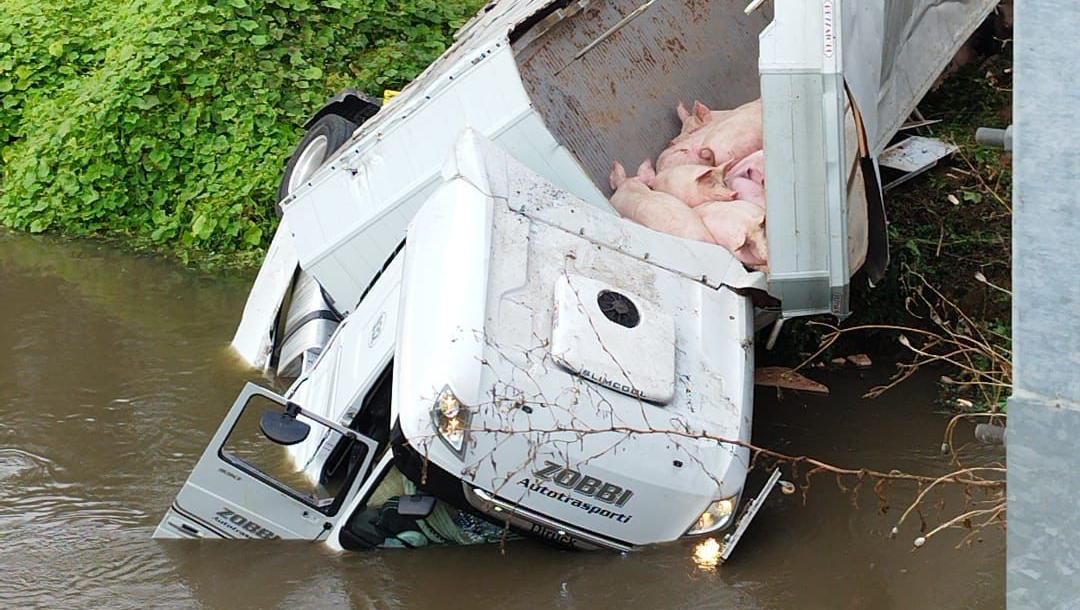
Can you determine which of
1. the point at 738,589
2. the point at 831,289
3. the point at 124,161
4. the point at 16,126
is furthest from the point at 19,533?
the point at 16,126

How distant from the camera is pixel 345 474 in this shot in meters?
5.98

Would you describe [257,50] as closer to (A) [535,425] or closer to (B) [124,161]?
(B) [124,161]

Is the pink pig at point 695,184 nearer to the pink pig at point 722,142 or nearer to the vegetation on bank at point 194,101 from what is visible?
the pink pig at point 722,142

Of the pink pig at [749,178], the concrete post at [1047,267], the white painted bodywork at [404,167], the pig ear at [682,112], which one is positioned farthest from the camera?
the pig ear at [682,112]

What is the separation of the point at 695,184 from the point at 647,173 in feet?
1.90

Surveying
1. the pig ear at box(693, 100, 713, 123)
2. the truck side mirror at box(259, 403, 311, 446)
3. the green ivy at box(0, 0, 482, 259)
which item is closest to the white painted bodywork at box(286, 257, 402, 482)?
the truck side mirror at box(259, 403, 311, 446)

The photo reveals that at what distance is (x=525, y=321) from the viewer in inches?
220

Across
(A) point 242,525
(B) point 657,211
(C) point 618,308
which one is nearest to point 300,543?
(A) point 242,525

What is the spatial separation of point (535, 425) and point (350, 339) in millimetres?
1514

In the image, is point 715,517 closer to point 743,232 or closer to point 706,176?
point 743,232

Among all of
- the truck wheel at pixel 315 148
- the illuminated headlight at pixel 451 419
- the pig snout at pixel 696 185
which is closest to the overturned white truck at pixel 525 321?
the illuminated headlight at pixel 451 419

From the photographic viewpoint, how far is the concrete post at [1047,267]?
2.54m

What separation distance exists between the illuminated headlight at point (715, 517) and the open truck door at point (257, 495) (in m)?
1.35

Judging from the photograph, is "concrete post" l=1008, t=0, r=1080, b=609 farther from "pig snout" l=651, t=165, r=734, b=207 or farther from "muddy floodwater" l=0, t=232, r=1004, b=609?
"pig snout" l=651, t=165, r=734, b=207
